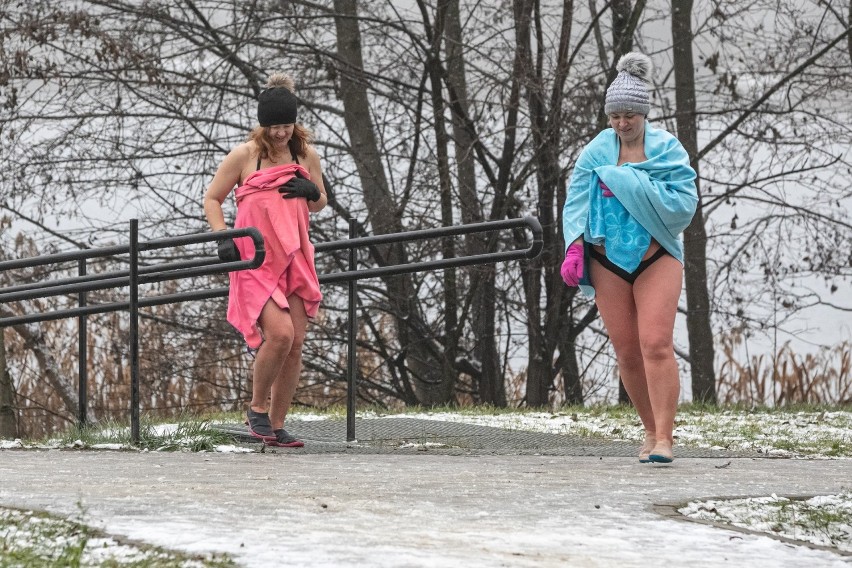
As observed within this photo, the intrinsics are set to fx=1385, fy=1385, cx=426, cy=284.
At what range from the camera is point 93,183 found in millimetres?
13883

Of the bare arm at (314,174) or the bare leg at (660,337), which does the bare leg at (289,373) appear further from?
the bare leg at (660,337)

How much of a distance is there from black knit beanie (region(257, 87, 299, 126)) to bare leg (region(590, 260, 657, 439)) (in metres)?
1.84

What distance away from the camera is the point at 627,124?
647 cm

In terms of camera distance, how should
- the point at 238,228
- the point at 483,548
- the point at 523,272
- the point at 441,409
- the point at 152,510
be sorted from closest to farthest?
the point at 483,548 < the point at 152,510 < the point at 238,228 < the point at 441,409 < the point at 523,272

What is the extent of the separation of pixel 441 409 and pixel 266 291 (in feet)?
14.8

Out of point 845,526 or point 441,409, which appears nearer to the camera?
point 845,526

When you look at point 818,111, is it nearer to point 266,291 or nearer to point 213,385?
point 213,385

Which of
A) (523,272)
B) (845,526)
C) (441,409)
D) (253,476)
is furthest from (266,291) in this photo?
(523,272)

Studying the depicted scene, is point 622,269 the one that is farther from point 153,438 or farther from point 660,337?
point 153,438

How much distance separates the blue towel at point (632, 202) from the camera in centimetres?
632

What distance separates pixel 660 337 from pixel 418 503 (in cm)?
206

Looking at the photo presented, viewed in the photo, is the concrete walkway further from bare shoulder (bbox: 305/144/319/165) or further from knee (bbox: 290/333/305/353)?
bare shoulder (bbox: 305/144/319/165)

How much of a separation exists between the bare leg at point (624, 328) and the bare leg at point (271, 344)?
65.5 inches

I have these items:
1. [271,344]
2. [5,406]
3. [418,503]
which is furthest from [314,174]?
[5,406]
